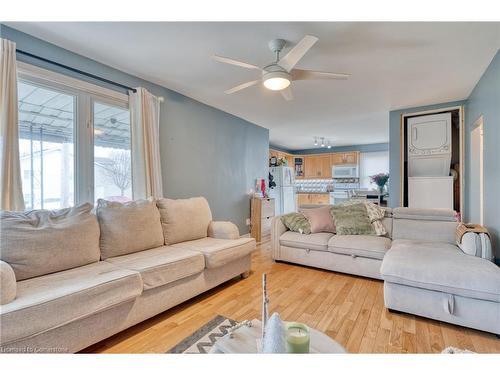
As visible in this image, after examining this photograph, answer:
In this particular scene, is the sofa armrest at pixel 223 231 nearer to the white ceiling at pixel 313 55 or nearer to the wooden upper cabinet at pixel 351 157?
→ the white ceiling at pixel 313 55

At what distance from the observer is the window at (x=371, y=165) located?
25.3 feet

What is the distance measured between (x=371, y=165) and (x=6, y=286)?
8456 millimetres

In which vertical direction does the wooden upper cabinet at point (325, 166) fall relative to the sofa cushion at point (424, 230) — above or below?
above

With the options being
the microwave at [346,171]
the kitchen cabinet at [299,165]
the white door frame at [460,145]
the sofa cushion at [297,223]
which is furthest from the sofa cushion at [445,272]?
the kitchen cabinet at [299,165]

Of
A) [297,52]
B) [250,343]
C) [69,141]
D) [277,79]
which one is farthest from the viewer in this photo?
[69,141]

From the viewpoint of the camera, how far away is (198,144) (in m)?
3.92

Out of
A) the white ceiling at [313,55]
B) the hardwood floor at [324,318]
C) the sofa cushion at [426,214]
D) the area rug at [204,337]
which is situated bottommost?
the hardwood floor at [324,318]

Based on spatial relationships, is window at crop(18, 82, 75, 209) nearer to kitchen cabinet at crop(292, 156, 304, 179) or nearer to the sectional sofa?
the sectional sofa

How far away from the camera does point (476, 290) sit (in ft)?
5.83

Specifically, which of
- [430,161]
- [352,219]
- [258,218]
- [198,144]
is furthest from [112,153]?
[430,161]

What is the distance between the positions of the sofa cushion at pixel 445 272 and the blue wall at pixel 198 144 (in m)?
2.78

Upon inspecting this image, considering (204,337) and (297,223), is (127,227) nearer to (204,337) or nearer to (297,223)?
(204,337)
